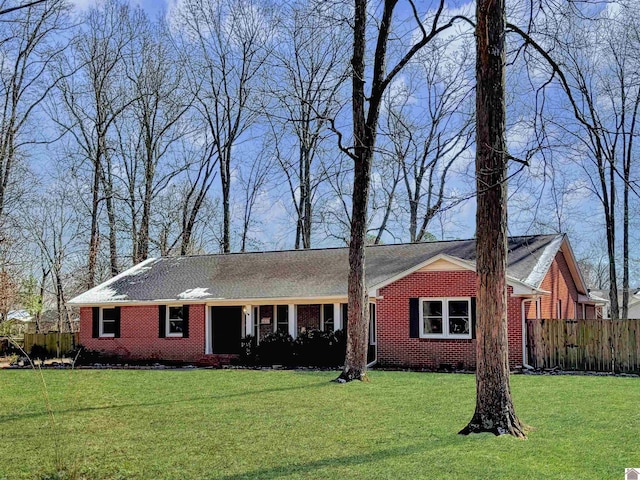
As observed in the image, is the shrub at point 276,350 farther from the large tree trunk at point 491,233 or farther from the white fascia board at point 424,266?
the large tree trunk at point 491,233

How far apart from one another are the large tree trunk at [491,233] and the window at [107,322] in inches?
751

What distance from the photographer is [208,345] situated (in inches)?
933

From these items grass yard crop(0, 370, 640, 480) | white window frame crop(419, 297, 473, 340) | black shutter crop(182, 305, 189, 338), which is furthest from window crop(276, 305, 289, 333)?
grass yard crop(0, 370, 640, 480)

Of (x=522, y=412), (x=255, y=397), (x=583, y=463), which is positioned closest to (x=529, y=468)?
(x=583, y=463)

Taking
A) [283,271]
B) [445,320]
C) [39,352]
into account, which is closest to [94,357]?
[39,352]

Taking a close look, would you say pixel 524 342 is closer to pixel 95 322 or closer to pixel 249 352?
pixel 249 352

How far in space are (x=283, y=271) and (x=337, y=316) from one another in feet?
12.9

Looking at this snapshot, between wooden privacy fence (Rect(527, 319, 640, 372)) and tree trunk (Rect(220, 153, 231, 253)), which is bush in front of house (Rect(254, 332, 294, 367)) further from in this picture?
tree trunk (Rect(220, 153, 231, 253))

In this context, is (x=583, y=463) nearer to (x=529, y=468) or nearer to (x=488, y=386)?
(x=529, y=468)

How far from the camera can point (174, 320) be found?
24531 mm

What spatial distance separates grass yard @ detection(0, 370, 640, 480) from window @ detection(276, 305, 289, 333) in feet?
29.1

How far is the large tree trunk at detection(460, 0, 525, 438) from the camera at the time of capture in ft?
29.6

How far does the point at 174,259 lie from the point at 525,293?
15820 millimetres

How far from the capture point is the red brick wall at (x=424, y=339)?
63.4 feet
